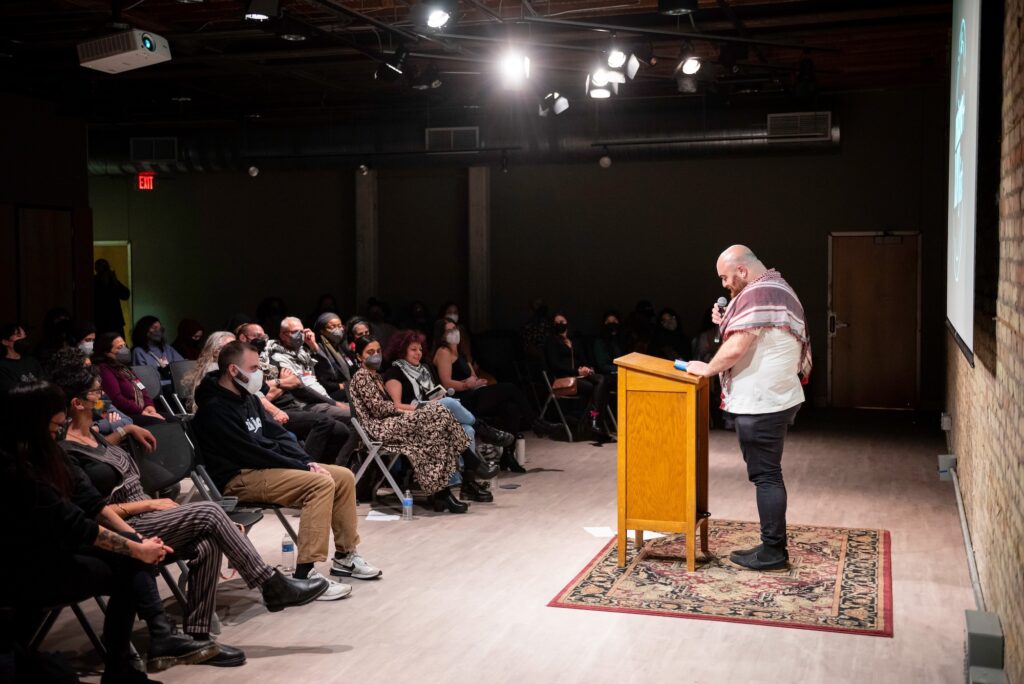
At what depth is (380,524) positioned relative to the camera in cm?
647

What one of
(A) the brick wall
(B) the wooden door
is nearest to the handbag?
(B) the wooden door

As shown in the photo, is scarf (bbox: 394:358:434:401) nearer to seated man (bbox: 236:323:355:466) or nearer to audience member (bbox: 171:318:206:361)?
seated man (bbox: 236:323:355:466)

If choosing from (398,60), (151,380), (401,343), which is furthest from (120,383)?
(398,60)

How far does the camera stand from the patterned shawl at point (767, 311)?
5078 mm

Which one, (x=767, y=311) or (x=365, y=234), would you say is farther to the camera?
(x=365, y=234)

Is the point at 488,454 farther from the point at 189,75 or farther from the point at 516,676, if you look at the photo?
the point at 189,75

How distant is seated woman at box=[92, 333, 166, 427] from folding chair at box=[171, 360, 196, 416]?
700 mm

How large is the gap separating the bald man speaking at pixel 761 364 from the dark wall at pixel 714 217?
7391 millimetres

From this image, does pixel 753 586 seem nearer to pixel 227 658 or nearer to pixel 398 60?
pixel 227 658

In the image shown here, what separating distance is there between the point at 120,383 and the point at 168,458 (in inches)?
87.8

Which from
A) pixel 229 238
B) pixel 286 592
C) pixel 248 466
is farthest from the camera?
pixel 229 238

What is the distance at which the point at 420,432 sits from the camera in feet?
21.7

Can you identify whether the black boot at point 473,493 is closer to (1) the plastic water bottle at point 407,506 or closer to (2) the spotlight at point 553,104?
(1) the plastic water bottle at point 407,506

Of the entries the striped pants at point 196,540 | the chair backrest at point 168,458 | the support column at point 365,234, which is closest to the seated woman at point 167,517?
the striped pants at point 196,540
